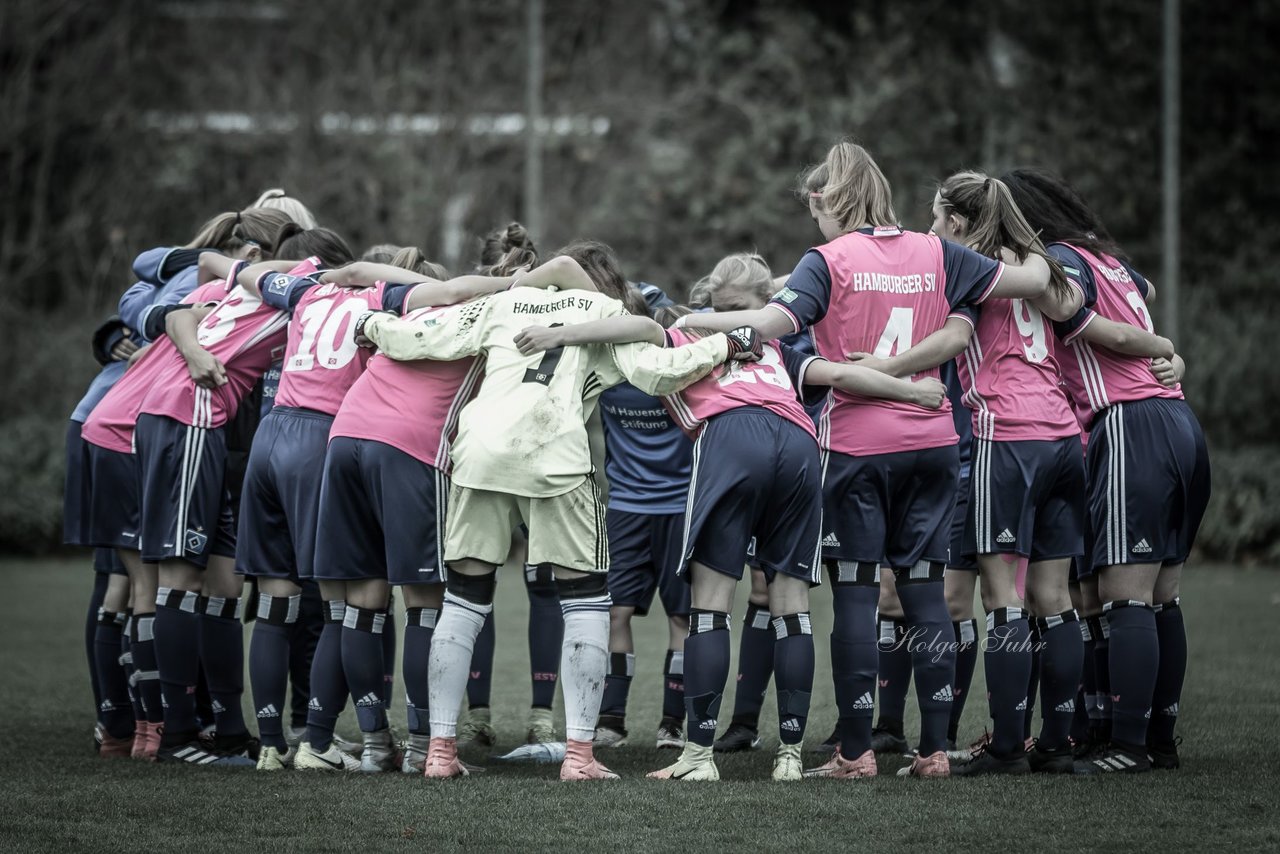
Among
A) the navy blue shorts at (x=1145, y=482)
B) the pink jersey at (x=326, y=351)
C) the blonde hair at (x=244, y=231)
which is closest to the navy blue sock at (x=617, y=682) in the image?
the pink jersey at (x=326, y=351)

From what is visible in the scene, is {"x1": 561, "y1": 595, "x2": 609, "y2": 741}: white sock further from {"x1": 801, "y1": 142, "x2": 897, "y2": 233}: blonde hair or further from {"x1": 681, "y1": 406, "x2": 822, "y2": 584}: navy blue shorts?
{"x1": 801, "y1": 142, "x2": 897, "y2": 233}: blonde hair

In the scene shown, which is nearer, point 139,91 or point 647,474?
point 647,474

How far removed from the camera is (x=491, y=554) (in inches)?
212

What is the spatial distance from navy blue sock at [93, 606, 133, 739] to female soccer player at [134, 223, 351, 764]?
0.40 metres

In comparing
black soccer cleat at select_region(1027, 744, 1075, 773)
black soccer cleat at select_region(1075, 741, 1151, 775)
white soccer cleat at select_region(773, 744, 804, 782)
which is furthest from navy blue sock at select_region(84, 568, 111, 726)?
black soccer cleat at select_region(1075, 741, 1151, 775)

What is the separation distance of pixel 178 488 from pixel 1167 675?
163 inches

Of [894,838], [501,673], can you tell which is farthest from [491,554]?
[501,673]

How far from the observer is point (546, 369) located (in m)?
5.43

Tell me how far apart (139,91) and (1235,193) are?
15.9m

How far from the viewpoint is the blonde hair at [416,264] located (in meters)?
6.30

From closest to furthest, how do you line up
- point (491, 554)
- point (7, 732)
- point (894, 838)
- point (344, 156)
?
point (894, 838) → point (491, 554) → point (7, 732) → point (344, 156)

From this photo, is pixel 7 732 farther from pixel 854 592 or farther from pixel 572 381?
pixel 854 592

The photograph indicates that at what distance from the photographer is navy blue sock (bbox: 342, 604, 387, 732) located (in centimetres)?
557

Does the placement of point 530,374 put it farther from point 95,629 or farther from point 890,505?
point 95,629
